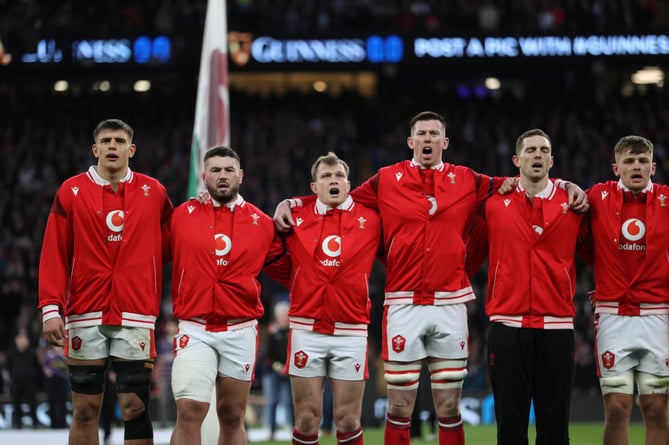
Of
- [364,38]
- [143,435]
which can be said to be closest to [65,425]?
[143,435]

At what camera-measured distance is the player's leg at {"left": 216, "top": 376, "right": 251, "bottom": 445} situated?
666 centimetres

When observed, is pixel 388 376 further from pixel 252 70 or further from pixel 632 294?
pixel 252 70

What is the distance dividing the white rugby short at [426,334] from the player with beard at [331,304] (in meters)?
0.26

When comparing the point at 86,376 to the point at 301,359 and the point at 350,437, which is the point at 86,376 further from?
the point at 350,437

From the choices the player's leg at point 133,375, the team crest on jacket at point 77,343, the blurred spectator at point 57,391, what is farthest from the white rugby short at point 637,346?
the blurred spectator at point 57,391

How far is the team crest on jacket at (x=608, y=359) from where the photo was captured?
6.87m

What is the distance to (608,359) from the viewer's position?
22.6ft

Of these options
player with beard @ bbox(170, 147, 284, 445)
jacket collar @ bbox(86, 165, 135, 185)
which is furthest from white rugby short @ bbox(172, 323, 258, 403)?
jacket collar @ bbox(86, 165, 135, 185)

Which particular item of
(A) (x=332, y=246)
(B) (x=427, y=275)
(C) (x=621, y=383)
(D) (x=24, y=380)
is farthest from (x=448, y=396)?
(D) (x=24, y=380)

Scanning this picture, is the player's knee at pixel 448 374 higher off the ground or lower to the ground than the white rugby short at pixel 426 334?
lower

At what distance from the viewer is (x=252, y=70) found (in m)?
23.8

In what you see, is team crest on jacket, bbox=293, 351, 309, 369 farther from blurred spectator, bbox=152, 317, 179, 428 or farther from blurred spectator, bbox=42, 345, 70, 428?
blurred spectator, bbox=42, 345, 70, 428

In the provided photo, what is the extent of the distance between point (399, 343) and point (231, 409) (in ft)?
4.43

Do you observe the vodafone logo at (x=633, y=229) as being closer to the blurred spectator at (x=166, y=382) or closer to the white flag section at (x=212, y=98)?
the white flag section at (x=212, y=98)
